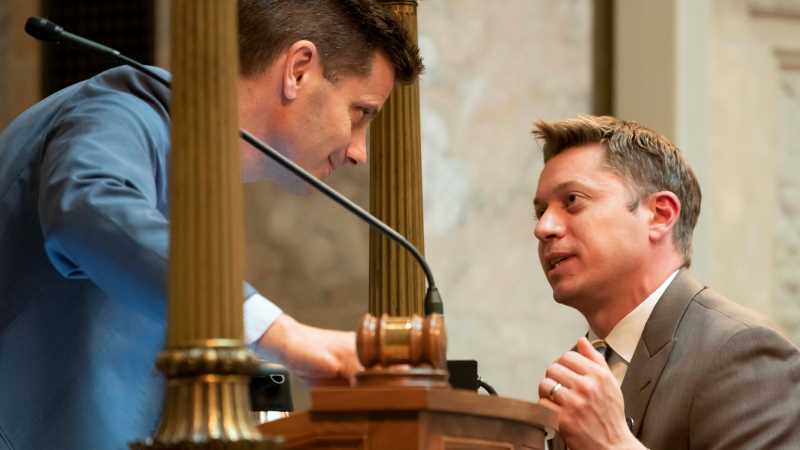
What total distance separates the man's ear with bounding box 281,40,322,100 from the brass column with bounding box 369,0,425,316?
284 mm

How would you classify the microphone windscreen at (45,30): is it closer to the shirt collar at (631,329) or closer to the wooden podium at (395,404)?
the wooden podium at (395,404)

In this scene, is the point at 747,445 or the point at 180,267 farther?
the point at 747,445

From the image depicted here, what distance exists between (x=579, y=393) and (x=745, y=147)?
304cm

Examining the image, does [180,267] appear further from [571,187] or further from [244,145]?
[571,187]

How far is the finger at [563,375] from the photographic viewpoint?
3.53 m

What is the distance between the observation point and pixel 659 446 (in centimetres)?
367

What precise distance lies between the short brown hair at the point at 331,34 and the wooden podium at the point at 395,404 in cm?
110

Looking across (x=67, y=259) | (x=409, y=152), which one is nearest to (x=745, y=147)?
(x=409, y=152)

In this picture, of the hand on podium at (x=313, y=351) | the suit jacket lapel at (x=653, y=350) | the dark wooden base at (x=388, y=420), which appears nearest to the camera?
the dark wooden base at (x=388, y=420)

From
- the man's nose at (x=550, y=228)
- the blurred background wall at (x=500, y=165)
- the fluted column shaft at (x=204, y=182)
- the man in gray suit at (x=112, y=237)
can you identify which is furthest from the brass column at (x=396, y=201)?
the blurred background wall at (x=500, y=165)

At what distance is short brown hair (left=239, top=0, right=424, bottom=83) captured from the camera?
349cm

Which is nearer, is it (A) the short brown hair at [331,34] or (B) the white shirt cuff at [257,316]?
(B) the white shirt cuff at [257,316]

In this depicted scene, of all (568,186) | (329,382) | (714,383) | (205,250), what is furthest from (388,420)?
(568,186)

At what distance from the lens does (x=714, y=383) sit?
365cm
